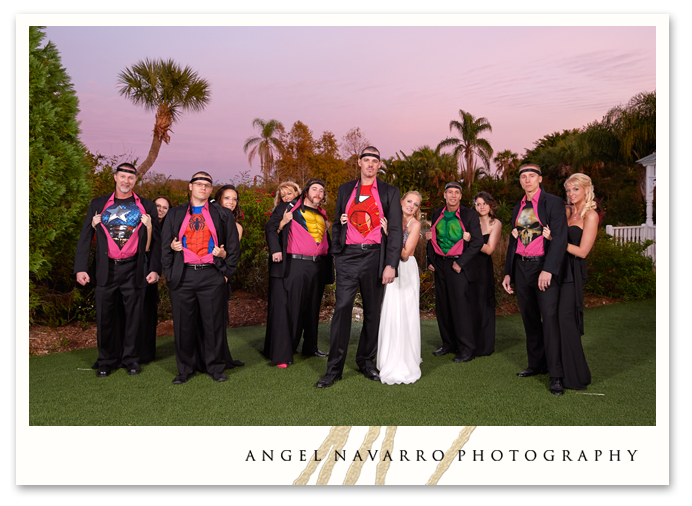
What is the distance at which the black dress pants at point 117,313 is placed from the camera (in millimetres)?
5227

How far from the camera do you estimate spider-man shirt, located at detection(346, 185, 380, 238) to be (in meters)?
4.80

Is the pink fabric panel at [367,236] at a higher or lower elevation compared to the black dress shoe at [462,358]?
higher

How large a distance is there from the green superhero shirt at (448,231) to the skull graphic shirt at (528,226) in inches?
38.5

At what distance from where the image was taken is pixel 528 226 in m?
4.72

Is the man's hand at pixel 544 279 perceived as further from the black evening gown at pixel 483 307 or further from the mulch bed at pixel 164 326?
the mulch bed at pixel 164 326

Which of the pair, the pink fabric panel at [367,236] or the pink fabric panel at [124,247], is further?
the pink fabric panel at [124,247]

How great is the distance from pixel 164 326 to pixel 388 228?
189 inches

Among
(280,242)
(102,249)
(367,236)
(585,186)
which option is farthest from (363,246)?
(102,249)
